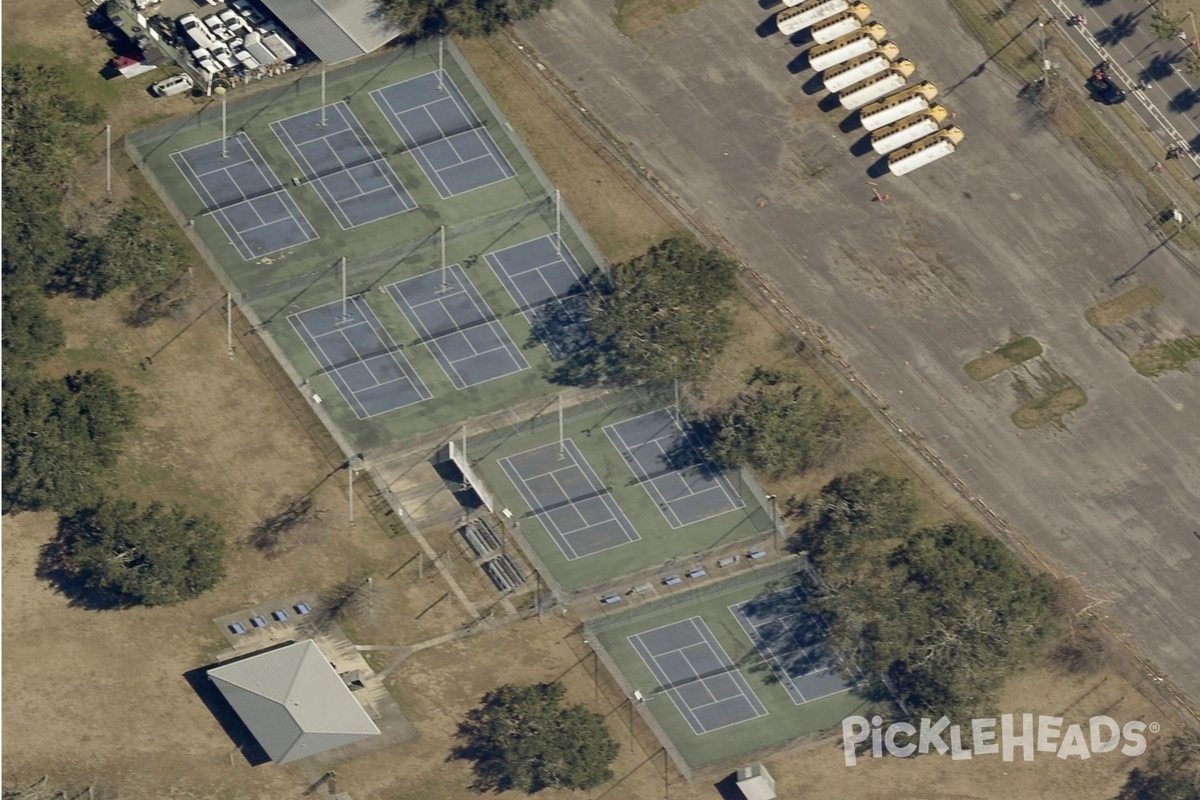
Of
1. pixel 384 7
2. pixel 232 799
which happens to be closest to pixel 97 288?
pixel 384 7

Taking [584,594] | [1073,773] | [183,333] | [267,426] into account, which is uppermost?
[183,333]

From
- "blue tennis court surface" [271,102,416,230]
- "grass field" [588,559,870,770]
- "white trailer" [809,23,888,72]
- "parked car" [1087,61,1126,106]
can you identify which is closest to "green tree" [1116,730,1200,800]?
"grass field" [588,559,870,770]

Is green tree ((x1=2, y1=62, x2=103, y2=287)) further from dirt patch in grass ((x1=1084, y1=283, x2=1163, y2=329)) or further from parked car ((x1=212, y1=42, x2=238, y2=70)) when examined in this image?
dirt patch in grass ((x1=1084, y1=283, x2=1163, y2=329))

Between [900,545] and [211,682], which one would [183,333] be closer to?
[211,682]

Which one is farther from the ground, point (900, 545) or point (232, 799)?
point (232, 799)

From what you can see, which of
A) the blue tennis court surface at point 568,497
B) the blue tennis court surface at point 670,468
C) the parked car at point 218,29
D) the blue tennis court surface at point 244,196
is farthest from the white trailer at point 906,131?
the parked car at point 218,29

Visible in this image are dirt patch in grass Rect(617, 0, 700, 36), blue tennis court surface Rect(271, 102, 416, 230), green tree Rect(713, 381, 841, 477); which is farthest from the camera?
dirt patch in grass Rect(617, 0, 700, 36)

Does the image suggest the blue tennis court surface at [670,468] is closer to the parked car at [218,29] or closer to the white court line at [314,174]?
the white court line at [314,174]
